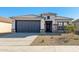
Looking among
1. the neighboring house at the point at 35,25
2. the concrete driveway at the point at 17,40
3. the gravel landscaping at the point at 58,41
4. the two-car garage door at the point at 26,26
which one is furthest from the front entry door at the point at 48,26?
the gravel landscaping at the point at 58,41

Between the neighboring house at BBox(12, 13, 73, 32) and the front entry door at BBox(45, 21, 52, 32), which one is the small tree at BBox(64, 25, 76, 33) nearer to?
the neighboring house at BBox(12, 13, 73, 32)

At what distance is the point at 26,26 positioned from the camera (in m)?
16.7

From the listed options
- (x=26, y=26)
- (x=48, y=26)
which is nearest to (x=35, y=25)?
(x=26, y=26)

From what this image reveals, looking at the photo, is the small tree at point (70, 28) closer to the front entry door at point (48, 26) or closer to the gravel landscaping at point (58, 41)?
the gravel landscaping at point (58, 41)

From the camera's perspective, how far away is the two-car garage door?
1620 centimetres

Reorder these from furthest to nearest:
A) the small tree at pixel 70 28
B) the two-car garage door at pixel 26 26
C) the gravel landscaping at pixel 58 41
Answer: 1. the two-car garage door at pixel 26 26
2. the small tree at pixel 70 28
3. the gravel landscaping at pixel 58 41

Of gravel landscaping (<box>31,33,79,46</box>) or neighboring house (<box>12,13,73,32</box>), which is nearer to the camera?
gravel landscaping (<box>31,33,79,46</box>)

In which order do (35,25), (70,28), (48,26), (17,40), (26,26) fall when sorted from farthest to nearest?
(35,25)
(26,26)
(48,26)
(70,28)
(17,40)

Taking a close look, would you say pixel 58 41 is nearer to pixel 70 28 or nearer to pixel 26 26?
pixel 70 28

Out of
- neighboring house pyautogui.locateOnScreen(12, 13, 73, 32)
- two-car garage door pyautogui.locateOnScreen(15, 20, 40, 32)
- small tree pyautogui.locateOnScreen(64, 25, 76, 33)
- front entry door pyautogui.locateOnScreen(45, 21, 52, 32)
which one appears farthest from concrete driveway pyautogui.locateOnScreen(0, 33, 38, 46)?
small tree pyautogui.locateOnScreen(64, 25, 76, 33)

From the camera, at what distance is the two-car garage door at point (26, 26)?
1620 centimetres
